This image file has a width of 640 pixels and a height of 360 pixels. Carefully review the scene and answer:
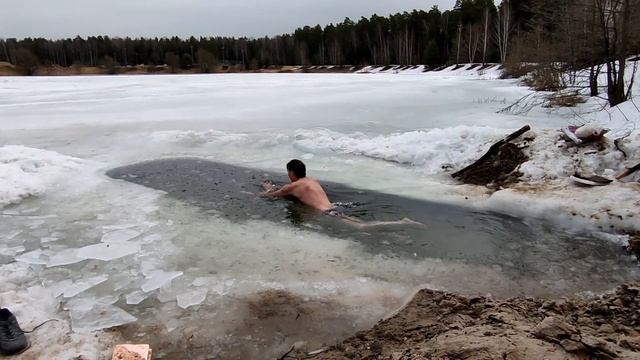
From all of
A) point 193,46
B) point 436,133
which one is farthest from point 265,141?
point 193,46

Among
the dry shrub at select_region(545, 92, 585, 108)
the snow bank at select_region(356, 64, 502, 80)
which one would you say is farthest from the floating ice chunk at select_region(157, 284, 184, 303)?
the snow bank at select_region(356, 64, 502, 80)

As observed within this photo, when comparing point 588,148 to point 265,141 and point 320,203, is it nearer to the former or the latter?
point 320,203

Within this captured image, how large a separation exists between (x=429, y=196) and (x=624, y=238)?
1.95 m

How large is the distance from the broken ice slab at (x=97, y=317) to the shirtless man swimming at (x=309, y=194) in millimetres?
2276

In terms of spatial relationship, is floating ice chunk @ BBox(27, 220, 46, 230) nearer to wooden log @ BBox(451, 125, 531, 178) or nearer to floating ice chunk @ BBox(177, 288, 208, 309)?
floating ice chunk @ BBox(177, 288, 208, 309)

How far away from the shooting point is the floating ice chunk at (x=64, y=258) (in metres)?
3.61

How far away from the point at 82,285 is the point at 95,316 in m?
0.47

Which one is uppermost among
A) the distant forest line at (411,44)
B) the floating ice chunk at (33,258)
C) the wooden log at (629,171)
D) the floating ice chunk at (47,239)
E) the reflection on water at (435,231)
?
the distant forest line at (411,44)

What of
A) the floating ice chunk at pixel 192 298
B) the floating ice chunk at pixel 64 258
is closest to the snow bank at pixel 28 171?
the floating ice chunk at pixel 64 258

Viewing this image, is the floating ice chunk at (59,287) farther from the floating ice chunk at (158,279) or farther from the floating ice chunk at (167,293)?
the floating ice chunk at (167,293)

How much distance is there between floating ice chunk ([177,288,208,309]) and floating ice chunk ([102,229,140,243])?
1218 millimetres

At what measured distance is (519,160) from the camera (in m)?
6.00

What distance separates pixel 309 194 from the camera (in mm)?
5180

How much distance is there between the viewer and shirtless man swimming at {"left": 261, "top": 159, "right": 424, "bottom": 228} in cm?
462
